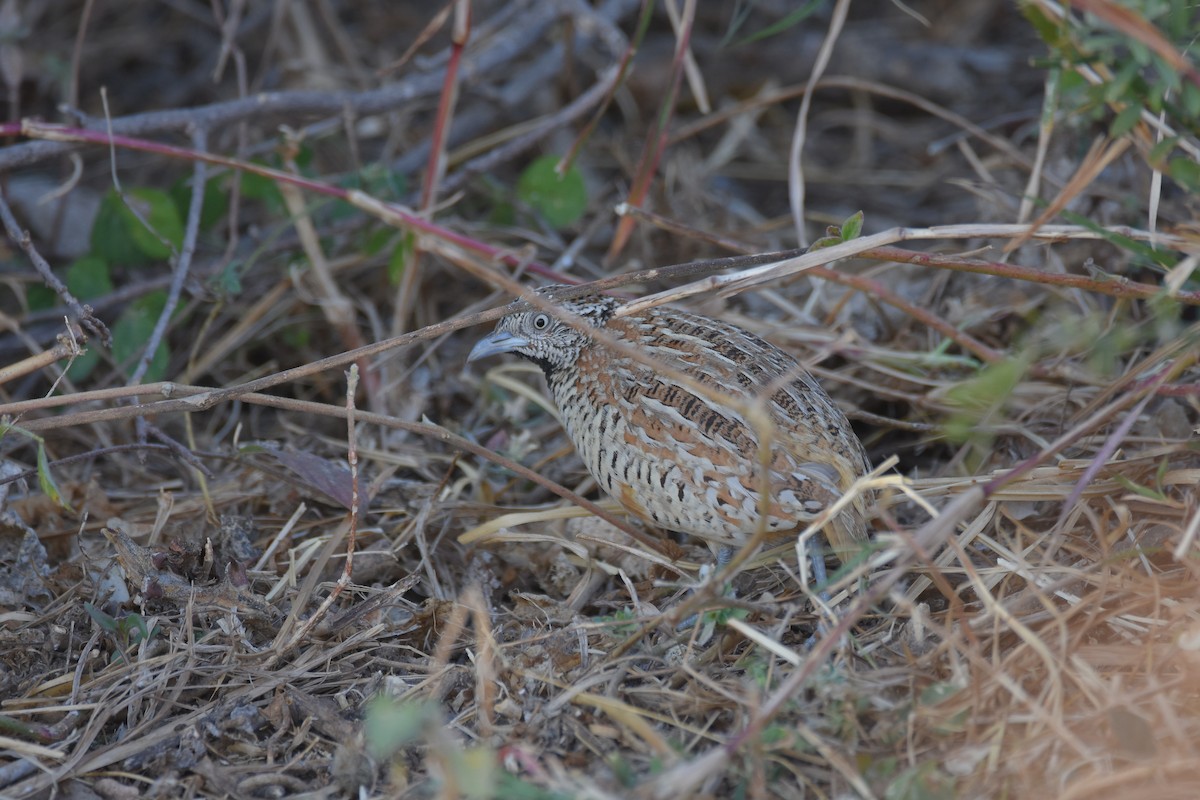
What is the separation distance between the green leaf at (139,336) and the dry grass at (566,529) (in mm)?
75

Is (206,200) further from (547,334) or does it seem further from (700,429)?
(700,429)

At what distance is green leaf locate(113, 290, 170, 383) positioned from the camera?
4480 millimetres

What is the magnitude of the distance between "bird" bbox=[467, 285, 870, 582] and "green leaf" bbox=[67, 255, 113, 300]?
6.57 ft

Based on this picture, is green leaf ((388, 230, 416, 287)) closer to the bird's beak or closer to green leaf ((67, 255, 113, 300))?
the bird's beak

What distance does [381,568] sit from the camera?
3.85m

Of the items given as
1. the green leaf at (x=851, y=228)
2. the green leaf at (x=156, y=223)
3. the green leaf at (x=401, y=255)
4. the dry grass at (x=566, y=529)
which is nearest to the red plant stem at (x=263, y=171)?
the dry grass at (x=566, y=529)

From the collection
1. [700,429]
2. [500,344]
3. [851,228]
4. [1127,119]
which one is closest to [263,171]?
[500,344]

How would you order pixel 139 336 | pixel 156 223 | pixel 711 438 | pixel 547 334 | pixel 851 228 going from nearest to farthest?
pixel 851 228 < pixel 711 438 < pixel 547 334 < pixel 139 336 < pixel 156 223

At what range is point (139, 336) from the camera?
15.1 feet

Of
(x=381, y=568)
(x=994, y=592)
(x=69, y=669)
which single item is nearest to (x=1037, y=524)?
(x=994, y=592)

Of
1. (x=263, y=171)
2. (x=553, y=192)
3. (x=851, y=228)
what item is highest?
(x=851, y=228)

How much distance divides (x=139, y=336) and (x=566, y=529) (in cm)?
201

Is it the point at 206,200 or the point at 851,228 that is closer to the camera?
the point at 851,228

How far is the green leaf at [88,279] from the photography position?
478 centimetres
